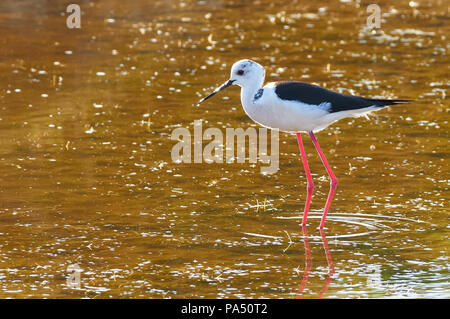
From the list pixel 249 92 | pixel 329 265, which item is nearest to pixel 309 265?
pixel 329 265

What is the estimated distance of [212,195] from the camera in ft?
33.3

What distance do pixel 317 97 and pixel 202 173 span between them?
218cm

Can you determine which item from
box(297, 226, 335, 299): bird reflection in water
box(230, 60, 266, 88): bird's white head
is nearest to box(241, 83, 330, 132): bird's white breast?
box(230, 60, 266, 88): bird's white head

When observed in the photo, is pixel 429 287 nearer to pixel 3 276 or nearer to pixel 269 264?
pixel 269 264

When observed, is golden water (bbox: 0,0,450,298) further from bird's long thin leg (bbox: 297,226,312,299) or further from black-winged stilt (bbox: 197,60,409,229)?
black-winged stilt (bbox: 197,60,409,229)

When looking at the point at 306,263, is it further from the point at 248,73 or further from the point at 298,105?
the point at 248,73

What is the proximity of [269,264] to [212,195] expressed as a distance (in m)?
2.11

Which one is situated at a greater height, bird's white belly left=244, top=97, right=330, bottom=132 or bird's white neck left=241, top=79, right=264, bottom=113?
bird's white neck left=241, top=79, right=264, bottom=113

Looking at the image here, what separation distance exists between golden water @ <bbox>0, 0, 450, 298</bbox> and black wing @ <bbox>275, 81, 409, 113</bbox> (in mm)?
1033

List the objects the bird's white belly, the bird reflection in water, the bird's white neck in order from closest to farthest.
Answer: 1. the bird reflection in water
2. the bird's white belly
3. the bird's white neck

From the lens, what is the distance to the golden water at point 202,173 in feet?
26.1

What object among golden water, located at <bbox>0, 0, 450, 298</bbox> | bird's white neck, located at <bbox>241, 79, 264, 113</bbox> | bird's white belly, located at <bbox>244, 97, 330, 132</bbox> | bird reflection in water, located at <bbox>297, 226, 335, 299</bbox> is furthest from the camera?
bird's white neck, located at <bbox>241, 79, 264, 113</bbox>

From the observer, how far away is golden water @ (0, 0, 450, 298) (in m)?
7.94
